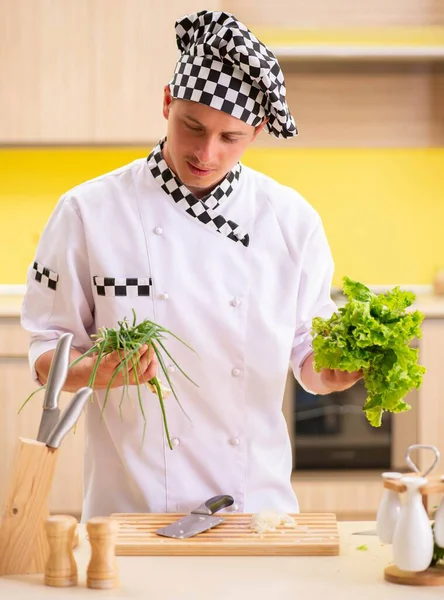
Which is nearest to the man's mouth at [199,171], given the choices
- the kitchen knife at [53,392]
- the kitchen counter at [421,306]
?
the kitchen knife at [53,392]

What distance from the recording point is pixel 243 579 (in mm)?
1433

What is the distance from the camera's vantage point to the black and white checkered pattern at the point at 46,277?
1893 millimetres

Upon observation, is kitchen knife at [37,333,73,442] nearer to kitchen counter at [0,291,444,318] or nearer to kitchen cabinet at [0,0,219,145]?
kitchen counter at [0,291,444,318]

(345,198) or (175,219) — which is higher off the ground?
(345,198)

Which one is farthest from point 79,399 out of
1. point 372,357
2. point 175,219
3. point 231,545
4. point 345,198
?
point 345,198

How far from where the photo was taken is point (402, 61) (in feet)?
13.2

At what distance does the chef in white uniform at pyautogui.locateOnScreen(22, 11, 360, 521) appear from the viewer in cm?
189

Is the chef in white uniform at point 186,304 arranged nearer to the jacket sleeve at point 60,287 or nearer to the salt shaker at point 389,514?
the jacket sleeve at point 60,287

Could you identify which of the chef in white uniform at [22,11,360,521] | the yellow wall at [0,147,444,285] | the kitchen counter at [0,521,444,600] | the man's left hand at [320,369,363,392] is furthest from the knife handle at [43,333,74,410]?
the yellow wall at [0,147,444,285]

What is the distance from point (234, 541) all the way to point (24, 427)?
213 centimetres

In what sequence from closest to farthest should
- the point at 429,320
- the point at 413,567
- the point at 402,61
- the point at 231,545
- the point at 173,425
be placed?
1. the point at 413,567
2. the point at 231,545
3. the point at 173,425
4. the point at 429,320
5. the point at 402,61

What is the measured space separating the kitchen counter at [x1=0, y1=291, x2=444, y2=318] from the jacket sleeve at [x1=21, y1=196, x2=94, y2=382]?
5.29 ft

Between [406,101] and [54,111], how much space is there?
4.81ft

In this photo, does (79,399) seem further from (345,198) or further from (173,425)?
(345,198)
